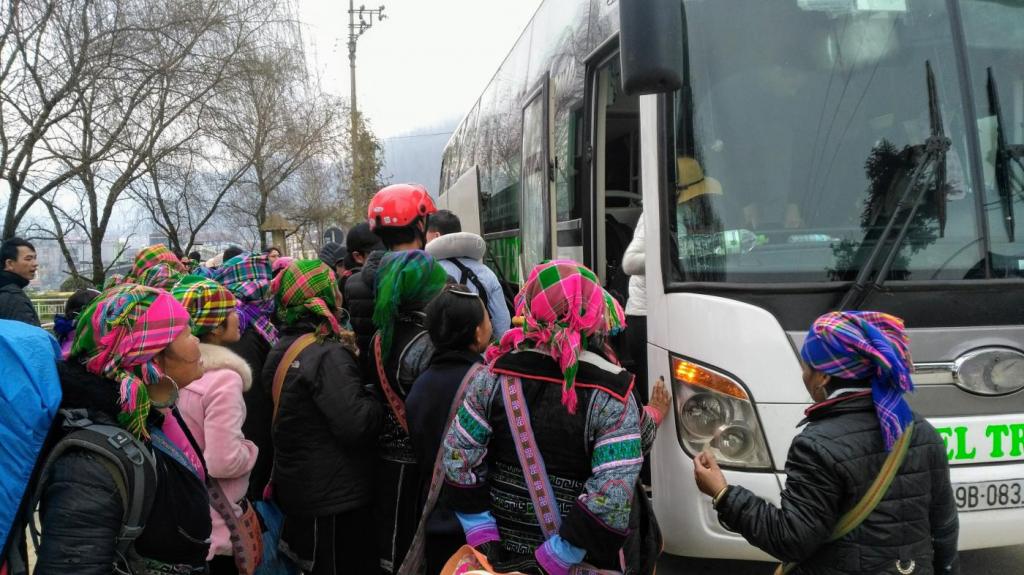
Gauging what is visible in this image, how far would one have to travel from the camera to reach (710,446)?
3.25 meters

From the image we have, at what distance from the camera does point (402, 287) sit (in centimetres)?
328

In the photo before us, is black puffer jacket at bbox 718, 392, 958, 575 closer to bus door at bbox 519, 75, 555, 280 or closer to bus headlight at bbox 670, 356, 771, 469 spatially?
bus headlight at bbox 670, 356, 771, 469

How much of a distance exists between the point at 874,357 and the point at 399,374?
188cm

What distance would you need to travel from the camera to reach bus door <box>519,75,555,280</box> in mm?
5293

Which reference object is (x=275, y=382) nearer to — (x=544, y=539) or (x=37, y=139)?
(x=544, y=539)

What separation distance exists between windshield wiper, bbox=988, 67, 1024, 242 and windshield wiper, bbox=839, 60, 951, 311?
0.26m

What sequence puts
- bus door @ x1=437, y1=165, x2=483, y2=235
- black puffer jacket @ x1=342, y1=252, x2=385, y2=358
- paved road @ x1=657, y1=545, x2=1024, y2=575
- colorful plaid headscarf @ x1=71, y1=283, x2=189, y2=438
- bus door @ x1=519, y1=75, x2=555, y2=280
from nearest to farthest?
colorful plaid headscarf @ x1=71, y1=283, x2=189, y2=438
black puffer jacket @ x1=342, y1=252, x2=385, y2=358
paved road @ x1=657, y1=545, x2=1024, y2=575
bus door @ x1=519, y1=75, x2=555, y2=280
bus door @ x1=437, y1=165, x2=483, y2=235

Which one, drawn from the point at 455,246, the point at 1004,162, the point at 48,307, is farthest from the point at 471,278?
the point at 48,307

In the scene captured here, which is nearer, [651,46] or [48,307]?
[651,46]

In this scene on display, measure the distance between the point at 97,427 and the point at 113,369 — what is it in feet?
0.54

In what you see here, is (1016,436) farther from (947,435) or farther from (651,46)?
(651,46)

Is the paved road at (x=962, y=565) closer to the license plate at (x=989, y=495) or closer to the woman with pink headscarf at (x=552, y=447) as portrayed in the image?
the license plate at (x=989, y=495)

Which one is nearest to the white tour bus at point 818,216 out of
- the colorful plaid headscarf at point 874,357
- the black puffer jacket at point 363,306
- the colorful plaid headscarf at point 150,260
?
the colorful plaid headscarf at point 874,357

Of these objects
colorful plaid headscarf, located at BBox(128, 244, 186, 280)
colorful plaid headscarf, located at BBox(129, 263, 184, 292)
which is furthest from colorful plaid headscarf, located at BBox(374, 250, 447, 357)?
colorful plaid headscarf, located at BBox(128, 244, 186, 280)
